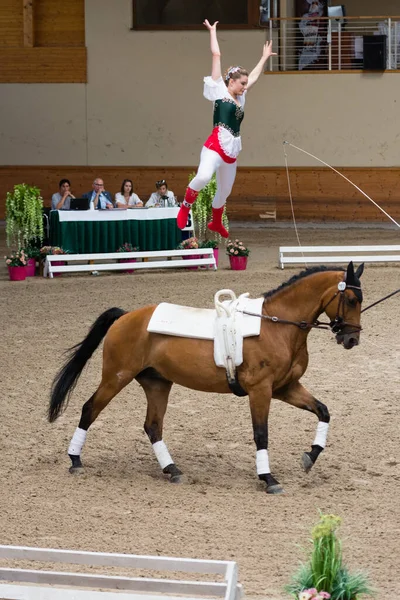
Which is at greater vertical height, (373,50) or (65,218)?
(373,50)

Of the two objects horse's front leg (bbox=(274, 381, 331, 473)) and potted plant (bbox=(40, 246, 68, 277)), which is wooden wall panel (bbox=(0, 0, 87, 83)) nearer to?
potted plant (bbox=(40, 246, 68, 277))

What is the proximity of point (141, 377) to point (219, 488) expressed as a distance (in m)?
0.92

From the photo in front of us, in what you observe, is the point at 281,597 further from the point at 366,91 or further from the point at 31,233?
the point at 366,91

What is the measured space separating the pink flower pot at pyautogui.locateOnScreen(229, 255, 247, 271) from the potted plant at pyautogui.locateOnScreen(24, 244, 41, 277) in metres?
2.68

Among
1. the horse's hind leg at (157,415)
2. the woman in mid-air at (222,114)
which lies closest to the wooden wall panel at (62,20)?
the woman in mid-air at (222,114)

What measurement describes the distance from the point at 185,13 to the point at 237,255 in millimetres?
6178

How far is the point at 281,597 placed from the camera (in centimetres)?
494

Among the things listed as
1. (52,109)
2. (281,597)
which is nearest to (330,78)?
(52,109)

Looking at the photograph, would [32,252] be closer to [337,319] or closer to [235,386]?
[235,386]

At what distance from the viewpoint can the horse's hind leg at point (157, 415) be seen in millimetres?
6969

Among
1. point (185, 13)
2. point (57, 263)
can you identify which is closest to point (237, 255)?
point (57, 263)

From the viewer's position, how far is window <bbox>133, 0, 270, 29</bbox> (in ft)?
63.0

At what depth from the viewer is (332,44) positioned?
19.1 m

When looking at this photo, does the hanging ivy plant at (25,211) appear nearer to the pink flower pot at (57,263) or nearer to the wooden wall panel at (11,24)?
the pink flower pot at (57,263)
